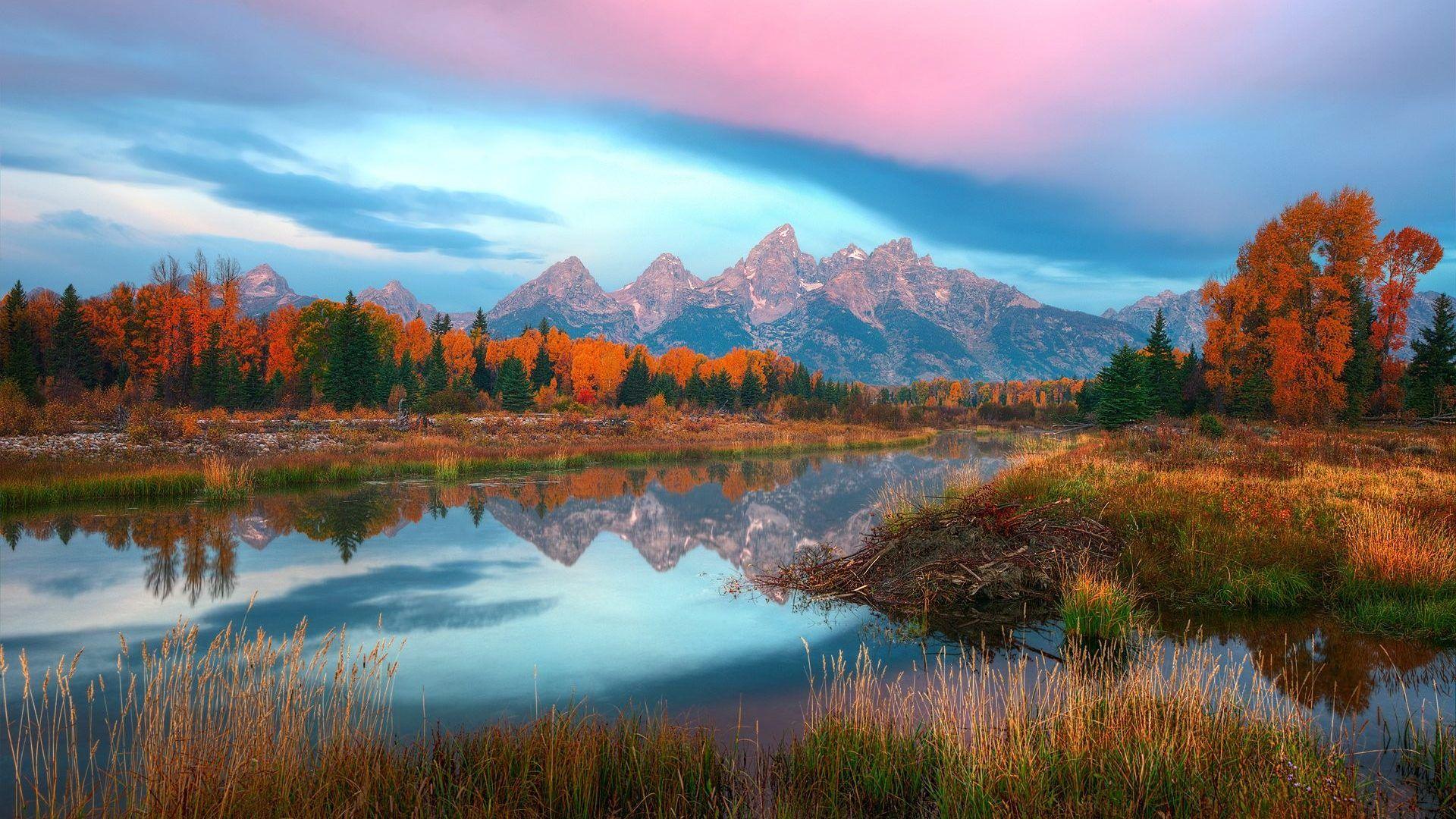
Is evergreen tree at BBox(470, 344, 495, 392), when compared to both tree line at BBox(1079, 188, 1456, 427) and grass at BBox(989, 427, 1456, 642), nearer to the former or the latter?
tree line at BBox(1079, 188, 1456, 427)

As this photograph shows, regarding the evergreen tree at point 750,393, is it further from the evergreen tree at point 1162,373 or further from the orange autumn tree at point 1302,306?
the orange autumn tree at point 1302,306

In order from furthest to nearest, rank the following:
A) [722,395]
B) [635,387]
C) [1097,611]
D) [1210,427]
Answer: [722,395]
[635,387]
[1210,427]
[1097,611]

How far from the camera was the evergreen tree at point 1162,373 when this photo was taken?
176 ft

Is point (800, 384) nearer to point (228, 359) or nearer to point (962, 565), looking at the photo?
point (228, 359)

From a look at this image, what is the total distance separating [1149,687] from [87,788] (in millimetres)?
9079

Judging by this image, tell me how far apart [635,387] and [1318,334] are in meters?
73.1

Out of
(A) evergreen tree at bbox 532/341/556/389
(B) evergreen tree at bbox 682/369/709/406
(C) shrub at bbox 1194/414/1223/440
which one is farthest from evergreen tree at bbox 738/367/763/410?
(C) shrub at bbox 1194/414/1223/440

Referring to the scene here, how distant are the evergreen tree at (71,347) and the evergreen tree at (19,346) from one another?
1.60 metres

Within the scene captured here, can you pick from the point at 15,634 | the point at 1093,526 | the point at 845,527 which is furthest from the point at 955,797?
the point at 845,527

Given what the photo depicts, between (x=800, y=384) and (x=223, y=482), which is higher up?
(x=800, y=384)

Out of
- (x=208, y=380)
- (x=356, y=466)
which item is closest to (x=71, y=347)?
(x=208, y=380)

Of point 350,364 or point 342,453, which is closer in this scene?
point 342,453

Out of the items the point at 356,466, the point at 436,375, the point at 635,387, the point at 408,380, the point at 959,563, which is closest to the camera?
the point at 959,563

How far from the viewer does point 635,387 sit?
95125 mm
